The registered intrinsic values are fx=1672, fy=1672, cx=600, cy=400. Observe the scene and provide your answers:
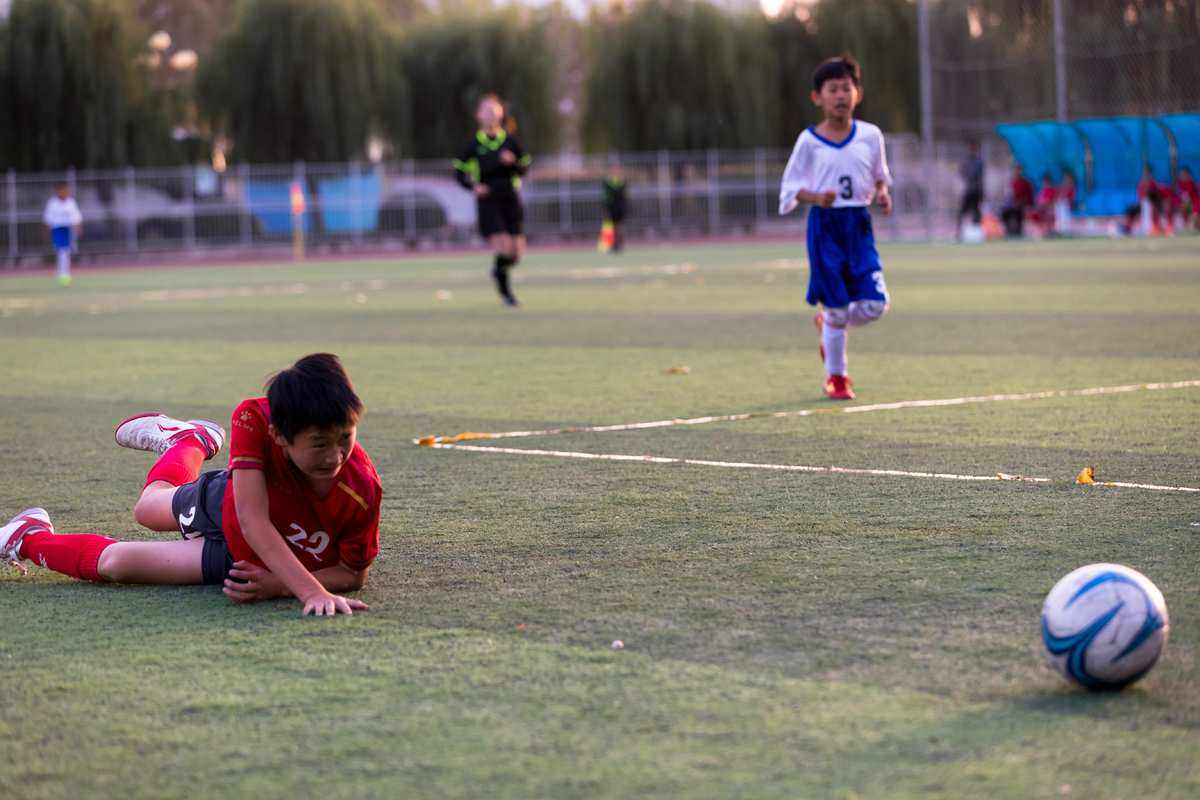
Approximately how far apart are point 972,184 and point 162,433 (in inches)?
1239

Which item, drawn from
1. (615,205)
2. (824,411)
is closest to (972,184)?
(615,205)

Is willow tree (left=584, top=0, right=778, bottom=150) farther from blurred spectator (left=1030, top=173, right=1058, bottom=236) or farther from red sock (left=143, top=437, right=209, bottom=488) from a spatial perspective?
red sock (left=143, top=437, right=209, bottom=488)

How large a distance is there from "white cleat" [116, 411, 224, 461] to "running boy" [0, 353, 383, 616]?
45cm

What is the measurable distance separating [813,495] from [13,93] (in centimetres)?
4148

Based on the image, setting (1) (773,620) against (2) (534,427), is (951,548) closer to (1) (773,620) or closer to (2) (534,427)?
(1) (773,620)

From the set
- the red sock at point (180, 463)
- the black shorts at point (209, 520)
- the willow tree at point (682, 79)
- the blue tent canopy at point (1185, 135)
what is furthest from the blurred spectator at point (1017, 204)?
the black shorts at point (209, 520)

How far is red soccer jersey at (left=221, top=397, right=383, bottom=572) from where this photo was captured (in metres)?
4.57

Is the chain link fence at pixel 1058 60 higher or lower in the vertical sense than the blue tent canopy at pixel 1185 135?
higher

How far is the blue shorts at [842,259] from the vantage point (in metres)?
9.52

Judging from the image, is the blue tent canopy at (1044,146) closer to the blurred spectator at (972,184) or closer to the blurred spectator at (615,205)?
the blurred spectator at (972,184)

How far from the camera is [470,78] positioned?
4884 centimetres

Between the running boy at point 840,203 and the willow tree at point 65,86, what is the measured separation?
3671cm

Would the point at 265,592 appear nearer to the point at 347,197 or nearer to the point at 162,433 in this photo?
the point at 162,433

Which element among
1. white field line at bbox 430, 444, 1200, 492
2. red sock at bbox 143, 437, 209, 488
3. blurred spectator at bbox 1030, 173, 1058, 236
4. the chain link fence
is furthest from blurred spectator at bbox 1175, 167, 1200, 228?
red sock at bbox 143, 437, 209, 488
